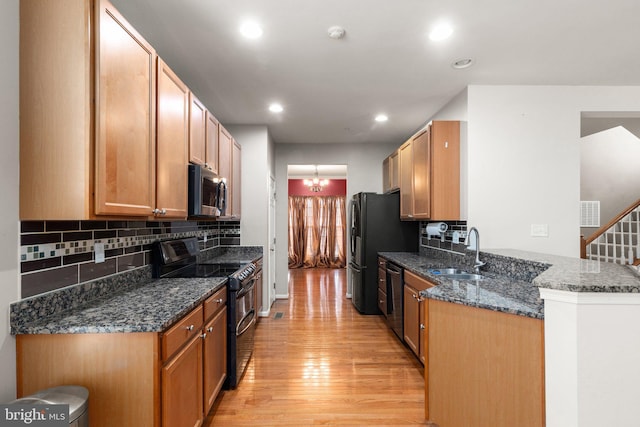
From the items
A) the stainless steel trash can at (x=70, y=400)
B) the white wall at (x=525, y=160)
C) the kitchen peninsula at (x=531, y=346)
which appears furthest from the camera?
the white wall at (x=525, y=160)

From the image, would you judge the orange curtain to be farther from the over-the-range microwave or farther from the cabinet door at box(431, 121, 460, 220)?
the over-the-range microwave

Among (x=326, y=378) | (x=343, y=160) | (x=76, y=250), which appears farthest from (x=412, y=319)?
(x=343, y=160)

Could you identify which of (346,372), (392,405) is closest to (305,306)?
(346,372)

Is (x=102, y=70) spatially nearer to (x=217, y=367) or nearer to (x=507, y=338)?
(x=217, y=367)

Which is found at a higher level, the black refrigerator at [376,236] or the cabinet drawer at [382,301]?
the black refrigerator at [376,236]

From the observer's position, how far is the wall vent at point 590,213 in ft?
18.3

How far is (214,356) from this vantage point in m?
2.05

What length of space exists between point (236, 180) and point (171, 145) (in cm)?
176

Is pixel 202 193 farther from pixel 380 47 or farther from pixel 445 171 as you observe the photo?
pixel 445 171

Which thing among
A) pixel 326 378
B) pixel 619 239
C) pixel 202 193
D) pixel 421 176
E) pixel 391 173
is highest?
pixel 391 173

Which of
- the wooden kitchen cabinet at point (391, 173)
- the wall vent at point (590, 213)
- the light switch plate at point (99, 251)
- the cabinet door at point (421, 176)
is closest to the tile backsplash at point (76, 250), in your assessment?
the light switch plate at point (99, 251)

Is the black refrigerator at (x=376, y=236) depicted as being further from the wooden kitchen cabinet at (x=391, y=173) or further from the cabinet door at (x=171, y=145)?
the cabinet door at (x=171, y=145)

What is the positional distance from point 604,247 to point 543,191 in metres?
2.78

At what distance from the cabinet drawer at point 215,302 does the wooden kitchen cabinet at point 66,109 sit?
0.84 m
